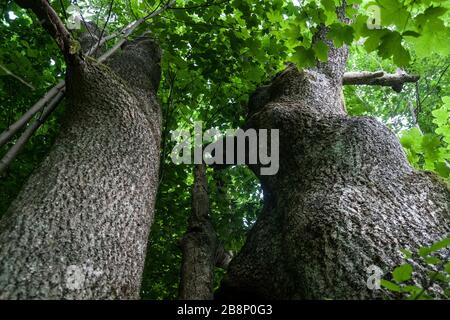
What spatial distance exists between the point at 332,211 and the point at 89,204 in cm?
157

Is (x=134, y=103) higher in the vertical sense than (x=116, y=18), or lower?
lower

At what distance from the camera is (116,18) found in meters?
6.57

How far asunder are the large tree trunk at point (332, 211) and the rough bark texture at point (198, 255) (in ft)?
2.50

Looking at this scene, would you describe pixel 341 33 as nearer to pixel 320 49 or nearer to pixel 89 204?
pixel 320 49

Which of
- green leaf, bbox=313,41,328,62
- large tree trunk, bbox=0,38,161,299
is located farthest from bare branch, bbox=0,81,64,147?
green leaf, bbox=313,41,328,62

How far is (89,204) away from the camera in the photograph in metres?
2.35

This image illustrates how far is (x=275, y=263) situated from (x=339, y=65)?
9.38 ft

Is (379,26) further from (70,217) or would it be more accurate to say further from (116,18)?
(116,18)

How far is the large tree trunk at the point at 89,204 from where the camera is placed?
76.1 inches

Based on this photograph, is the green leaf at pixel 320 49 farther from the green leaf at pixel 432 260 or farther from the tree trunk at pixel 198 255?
the tree trunk at pixel 198 255

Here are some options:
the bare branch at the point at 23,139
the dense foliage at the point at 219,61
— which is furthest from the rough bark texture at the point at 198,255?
the bare branch at the point at 23,139

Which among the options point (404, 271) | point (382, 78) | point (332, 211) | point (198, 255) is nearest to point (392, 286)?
point (404, 271)
